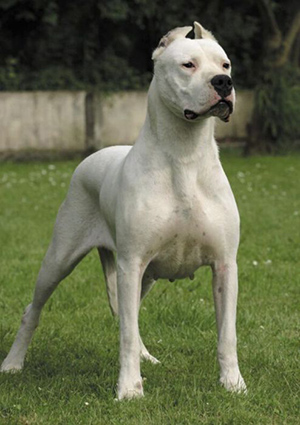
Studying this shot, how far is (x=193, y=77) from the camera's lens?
4555 mm

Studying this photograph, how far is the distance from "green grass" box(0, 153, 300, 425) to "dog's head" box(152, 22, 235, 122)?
4.86 ft

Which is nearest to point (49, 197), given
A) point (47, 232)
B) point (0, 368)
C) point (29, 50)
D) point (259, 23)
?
point (47, 232)

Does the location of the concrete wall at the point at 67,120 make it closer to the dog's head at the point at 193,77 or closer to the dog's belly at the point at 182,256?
the dog's belly at the point at 182,256

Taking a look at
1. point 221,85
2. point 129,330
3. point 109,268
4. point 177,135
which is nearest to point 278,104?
point 109,268

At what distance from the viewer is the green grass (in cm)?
465

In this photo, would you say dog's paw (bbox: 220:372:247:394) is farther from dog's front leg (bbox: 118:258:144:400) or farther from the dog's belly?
the dog's belly

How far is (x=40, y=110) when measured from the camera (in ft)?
64.6

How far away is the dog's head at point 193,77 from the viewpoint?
446cm

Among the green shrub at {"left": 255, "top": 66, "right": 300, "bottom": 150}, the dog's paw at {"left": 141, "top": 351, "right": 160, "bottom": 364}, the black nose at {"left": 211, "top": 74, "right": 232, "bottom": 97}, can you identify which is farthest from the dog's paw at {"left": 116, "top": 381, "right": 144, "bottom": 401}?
the green shrub at {"left": 255, "top": 66, "right": 300, "bottom": 150}

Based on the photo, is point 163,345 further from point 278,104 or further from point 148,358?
point 278,104

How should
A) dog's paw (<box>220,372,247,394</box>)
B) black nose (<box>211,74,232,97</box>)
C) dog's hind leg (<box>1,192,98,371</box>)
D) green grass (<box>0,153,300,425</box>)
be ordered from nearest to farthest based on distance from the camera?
black nose (<box>211,74,232,97</box>) → green grass (<box>0,153,300,425</box>) → dog's paw (<box>220,372,247,394</box>) → dog's hind leg (<box>1,192,98,371</box>)

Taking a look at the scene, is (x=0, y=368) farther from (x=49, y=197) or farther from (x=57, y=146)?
(x=57, y=146)

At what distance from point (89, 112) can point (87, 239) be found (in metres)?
14.7

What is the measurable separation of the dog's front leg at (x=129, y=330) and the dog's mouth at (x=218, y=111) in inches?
33.0
